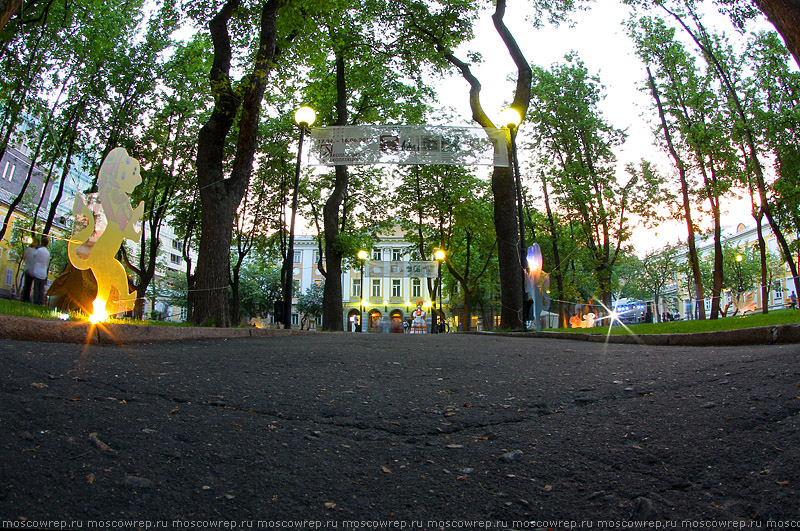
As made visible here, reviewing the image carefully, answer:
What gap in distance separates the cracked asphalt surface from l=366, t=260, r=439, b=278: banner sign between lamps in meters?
24.5

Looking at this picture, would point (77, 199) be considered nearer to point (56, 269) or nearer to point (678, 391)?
point (678, 391)

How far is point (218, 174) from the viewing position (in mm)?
11078

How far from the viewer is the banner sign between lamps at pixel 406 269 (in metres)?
29.5

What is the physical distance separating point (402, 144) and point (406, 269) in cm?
1334

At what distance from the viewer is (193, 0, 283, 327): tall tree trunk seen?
10.4m

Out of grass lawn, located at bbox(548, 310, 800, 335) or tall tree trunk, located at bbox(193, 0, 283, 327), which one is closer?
grass lawn, located at bbox(548, 310, 800, 335)

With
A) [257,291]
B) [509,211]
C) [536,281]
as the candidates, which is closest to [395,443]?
[536,281]

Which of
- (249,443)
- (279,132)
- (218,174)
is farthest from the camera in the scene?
(279,132)

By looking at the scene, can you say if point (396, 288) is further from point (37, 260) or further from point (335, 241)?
point (37, 260)

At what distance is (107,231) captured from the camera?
23.8ft

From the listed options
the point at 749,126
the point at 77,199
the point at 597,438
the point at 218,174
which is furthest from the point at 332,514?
the point at 749,126

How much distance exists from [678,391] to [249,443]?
312 centimetres

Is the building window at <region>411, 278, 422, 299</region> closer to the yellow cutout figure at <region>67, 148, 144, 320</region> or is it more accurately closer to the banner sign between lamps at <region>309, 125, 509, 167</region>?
the banner sign between lamps at <region>309, 125, 509, 167</region>

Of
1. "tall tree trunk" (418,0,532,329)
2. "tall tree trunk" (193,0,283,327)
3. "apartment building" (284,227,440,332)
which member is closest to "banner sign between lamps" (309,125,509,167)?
"tall tree trunk" (418,0,532,329)
